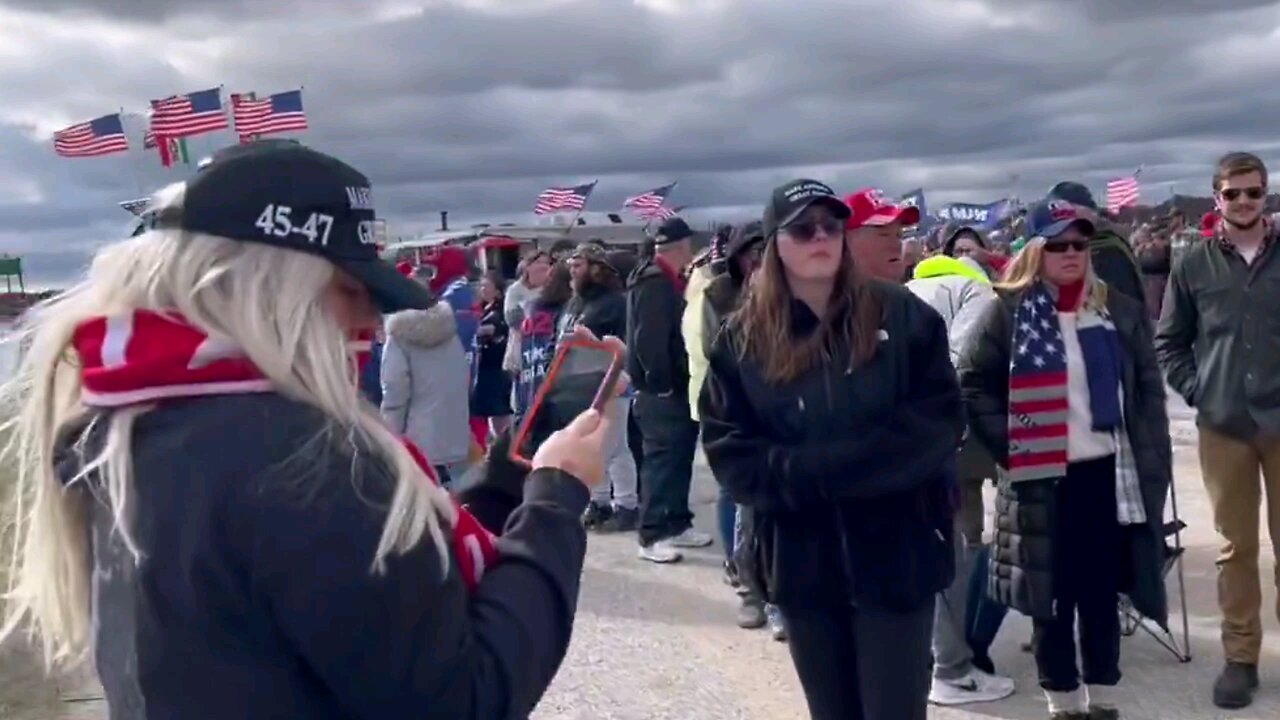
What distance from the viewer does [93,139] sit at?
23.5 meters

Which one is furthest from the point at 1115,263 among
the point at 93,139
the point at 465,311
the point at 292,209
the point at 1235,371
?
the point at 93,139

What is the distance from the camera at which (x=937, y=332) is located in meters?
3.76

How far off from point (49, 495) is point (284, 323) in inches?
17.8

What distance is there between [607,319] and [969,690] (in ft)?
13.2

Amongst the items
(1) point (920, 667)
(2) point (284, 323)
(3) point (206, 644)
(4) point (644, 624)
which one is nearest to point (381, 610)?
(3) point (206, 644)

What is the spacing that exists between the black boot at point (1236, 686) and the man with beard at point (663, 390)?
143 inches

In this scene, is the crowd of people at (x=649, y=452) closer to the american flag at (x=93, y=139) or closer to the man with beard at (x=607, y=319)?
the man with beard at (x=607, y=319)

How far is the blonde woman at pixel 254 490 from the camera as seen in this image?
1.59m

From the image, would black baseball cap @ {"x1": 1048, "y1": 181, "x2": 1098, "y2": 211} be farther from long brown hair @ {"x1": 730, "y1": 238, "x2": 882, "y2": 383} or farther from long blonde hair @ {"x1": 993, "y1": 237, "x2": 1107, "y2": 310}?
long brown hair @ {"x1": 730, "y1": 238, "x2": 882, "y2": 383}

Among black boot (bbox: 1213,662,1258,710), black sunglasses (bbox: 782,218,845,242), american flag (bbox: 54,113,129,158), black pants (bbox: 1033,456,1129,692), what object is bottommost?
black boot (bbox: 1213,662,1258,710)

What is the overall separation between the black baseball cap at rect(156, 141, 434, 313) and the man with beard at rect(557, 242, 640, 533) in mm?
6428

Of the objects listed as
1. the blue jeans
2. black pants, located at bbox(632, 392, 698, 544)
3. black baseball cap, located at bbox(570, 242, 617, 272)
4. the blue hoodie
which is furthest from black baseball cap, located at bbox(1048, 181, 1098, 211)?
the blue hoodie

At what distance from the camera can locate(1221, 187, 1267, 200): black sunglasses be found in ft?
16.4

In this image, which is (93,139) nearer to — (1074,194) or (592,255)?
(592,255)
